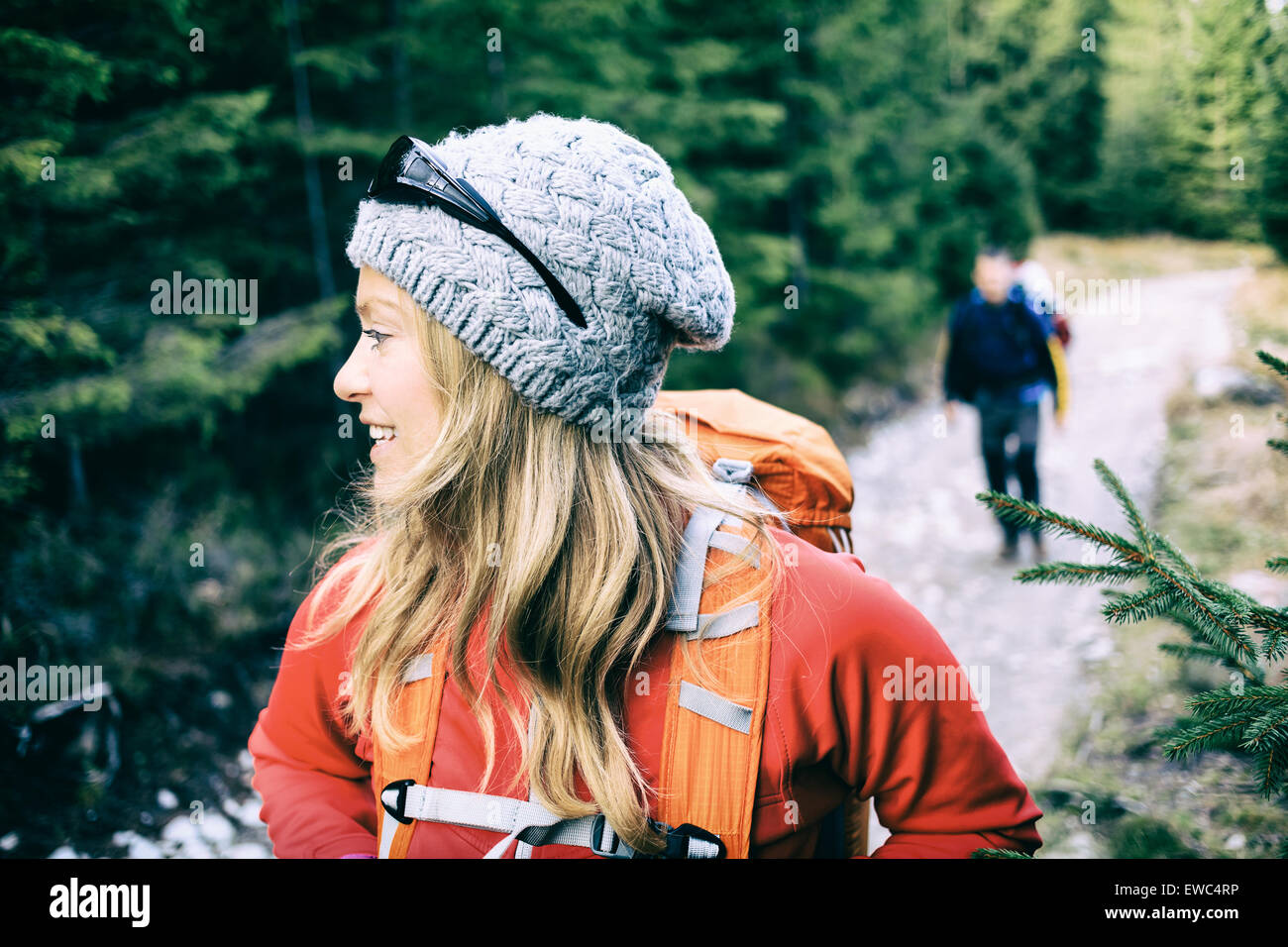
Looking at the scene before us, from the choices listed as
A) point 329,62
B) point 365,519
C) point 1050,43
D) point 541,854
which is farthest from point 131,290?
point 1050,43

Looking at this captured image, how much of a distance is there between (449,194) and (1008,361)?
22.3 feet

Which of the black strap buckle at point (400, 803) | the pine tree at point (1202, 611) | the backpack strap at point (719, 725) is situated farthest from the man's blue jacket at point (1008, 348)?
the black strap buckle at point (400, 803)

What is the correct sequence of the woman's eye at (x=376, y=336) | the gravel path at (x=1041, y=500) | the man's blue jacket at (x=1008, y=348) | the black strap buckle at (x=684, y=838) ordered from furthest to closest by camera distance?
the man's blue jacket at (x=1008, y=348) < the gravel path at (x=1041, y=500) < the woman's eye at (x=376, y=336) < the black strap buckle at (x=684, y=838)

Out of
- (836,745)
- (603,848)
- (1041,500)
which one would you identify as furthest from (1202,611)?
(1041,500)

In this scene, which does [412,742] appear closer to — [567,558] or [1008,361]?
[567,558]

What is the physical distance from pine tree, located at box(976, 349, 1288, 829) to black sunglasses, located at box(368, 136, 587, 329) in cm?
94

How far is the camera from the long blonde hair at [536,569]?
61.8 inches

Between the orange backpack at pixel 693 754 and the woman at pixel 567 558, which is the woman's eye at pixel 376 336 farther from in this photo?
the orange backpack at pixel 693 754

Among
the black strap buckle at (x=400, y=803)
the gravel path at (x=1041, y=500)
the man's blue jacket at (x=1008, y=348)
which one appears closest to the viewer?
the black strap buckle at (x=400, y=803)

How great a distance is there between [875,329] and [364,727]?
1401 centimetres

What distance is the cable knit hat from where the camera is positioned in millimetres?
1560

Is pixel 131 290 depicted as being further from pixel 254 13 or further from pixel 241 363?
pixel 254 13

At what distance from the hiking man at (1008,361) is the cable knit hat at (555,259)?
21.3 feet

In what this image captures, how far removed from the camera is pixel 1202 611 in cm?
170
